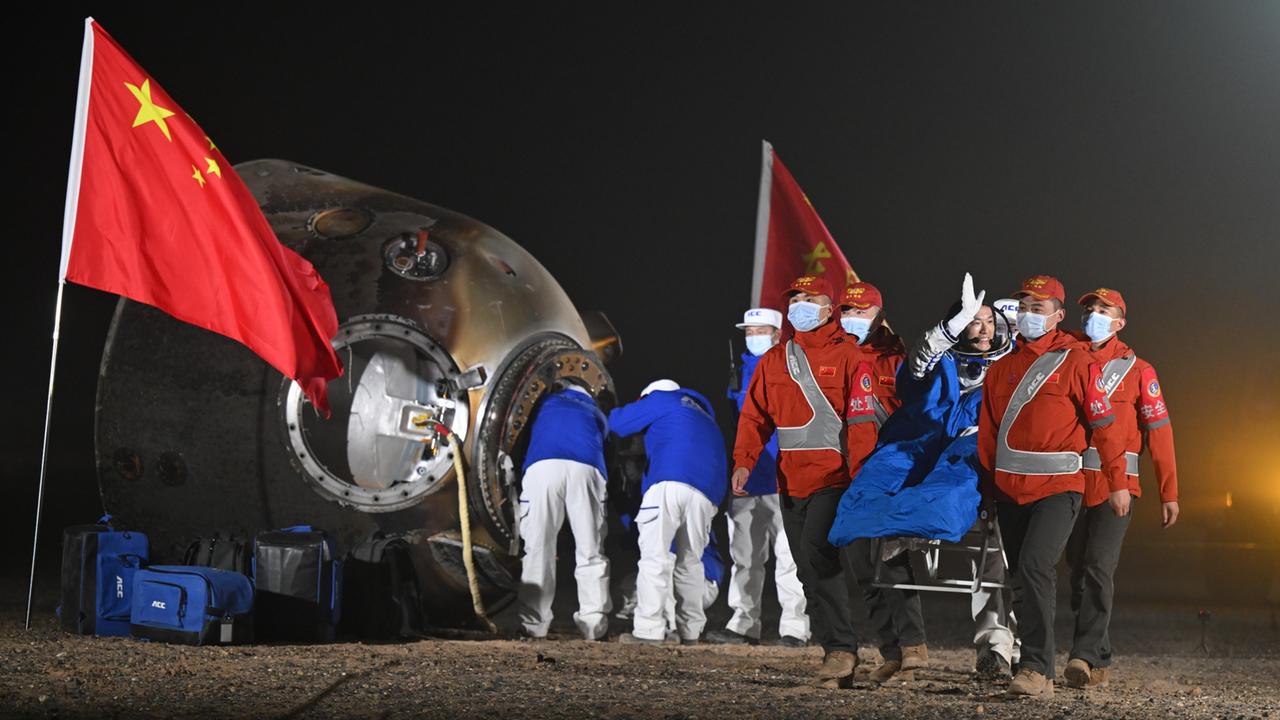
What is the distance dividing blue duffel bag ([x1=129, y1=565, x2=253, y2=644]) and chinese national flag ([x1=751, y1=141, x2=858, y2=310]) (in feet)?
16.5

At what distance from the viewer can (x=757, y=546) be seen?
865 centimetres

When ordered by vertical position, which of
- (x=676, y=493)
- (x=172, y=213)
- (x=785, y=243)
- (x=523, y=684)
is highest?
(x=785, y=243)

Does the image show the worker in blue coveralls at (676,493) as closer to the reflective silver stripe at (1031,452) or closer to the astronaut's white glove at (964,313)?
the reflective silver stripe at (1031,452)

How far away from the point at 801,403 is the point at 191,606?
3.12m

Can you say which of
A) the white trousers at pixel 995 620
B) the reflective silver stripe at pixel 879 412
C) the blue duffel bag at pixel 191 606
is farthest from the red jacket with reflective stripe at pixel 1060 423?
the blue duffel bag at pixel 191 606

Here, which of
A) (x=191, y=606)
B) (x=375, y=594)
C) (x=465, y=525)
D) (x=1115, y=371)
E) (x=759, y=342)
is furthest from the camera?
(x=759, y=342)

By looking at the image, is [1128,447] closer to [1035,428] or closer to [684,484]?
[1035,428]

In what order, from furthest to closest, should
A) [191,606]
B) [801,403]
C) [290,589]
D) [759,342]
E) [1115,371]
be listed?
1. [759,342]
2. [290,589]
3. [191,606]
4. [801,403]
5. [1115,371]

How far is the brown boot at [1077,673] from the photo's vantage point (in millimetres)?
6023

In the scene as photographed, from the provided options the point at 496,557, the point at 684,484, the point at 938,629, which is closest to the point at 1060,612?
the point at 938,629

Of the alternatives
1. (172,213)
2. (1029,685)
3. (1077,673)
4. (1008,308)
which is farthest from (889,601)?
(172,213)

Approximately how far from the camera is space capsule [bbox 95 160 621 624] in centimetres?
765

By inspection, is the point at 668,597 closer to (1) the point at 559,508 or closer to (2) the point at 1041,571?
(1) the point at 559,508

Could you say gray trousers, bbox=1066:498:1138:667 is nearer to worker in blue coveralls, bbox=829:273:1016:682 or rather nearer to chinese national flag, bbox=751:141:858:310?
worker in blue coveralls, bbox=829:273:1016:682
